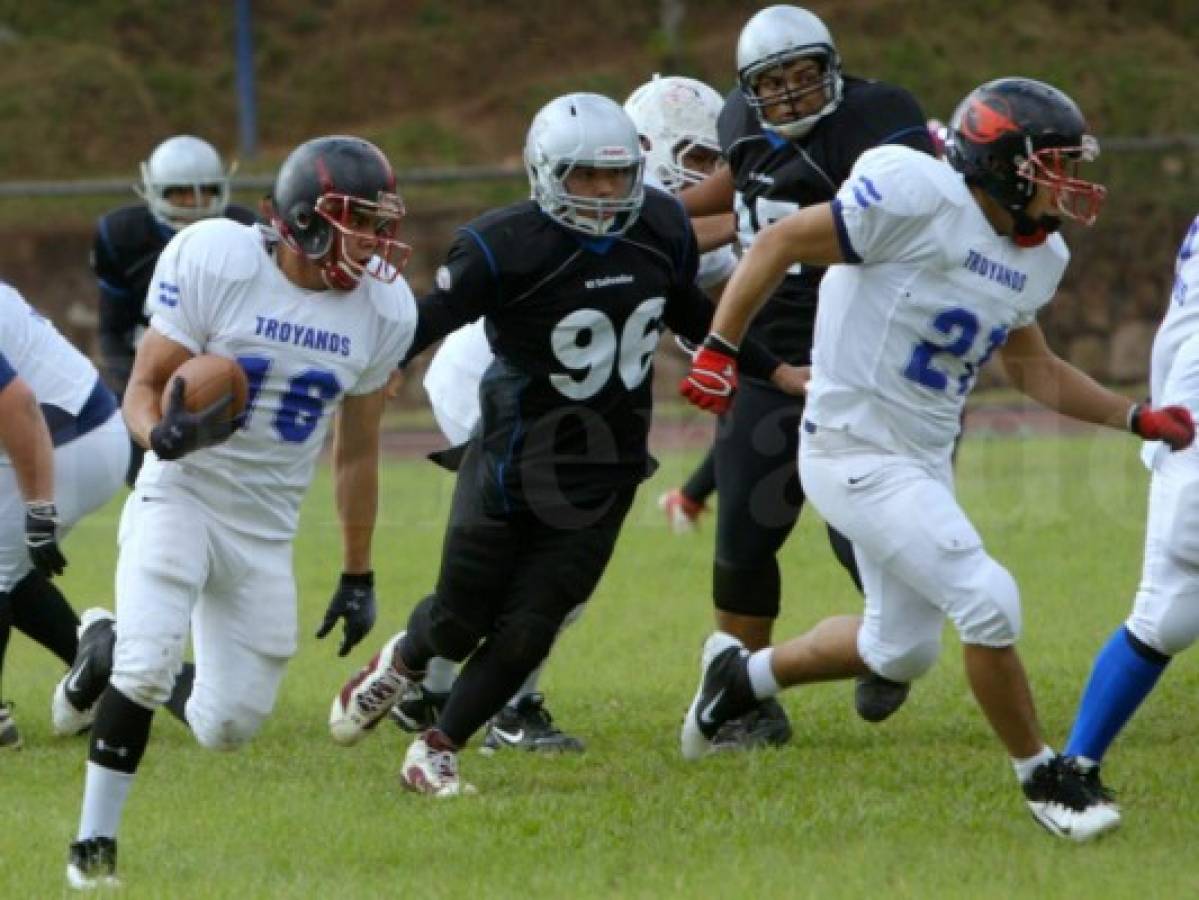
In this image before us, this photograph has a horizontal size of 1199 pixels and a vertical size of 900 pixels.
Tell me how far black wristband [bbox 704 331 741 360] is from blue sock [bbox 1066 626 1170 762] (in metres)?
1.20

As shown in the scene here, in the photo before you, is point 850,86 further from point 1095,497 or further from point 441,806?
point 1095,497

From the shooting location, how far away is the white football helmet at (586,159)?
5.61 m

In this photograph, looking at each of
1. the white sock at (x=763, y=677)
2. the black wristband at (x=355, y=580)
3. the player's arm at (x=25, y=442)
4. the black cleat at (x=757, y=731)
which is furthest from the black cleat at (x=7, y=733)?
the white sock at (x=763, y=677)

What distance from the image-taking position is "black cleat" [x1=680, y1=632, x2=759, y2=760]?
6082mm

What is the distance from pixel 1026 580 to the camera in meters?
10.0

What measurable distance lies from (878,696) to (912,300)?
1374mm

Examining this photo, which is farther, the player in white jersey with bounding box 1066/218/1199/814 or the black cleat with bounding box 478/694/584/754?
the black cleat with bounding box 478/694/584/754

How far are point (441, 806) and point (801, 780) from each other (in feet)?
3.29

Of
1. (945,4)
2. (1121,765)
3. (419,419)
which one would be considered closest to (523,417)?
(1121,765)

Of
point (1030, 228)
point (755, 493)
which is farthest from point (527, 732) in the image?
point (1030, 228)

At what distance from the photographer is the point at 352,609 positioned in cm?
583

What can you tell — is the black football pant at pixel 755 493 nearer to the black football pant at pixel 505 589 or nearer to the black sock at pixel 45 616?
the black football pant at pixel 505 589

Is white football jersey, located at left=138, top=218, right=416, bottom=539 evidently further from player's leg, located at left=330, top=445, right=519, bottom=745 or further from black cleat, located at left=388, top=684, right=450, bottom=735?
black cleat, located at left=388, top=684, right=450, bottom=735

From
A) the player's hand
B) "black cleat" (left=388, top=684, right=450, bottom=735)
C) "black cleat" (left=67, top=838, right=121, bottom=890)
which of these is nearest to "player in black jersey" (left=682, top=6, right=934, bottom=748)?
the player's hand
